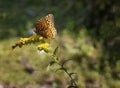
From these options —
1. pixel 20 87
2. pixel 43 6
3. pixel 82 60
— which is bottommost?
pixel 20 87

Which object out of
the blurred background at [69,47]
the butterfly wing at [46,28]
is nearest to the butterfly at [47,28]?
the butterfly wing at [46,28]

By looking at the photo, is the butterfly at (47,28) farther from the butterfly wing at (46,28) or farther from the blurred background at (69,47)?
the blurred background at (69,47)

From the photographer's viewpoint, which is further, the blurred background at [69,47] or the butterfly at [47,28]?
the blurred background at [69,47]

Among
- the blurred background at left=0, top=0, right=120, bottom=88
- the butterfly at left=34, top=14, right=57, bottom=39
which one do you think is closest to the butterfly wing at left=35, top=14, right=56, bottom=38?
the butterfly at left=34, top=14, right=57, bottom=39

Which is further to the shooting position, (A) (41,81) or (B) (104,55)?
(B) (104,55)

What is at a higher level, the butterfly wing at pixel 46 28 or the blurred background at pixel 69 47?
the blurred background at pixel 69 47

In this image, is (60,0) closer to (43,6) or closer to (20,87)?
(43,6)

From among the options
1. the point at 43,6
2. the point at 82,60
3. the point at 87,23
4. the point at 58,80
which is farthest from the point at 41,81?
the point at 43,6

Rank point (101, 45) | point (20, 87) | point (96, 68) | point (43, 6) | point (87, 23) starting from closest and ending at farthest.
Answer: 1. point (20, 87)
2. point (96, 68)
3. point (101, 45)
4. point (87, 23)
5. point (43, 6)

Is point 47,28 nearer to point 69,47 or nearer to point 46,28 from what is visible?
point 46,28
